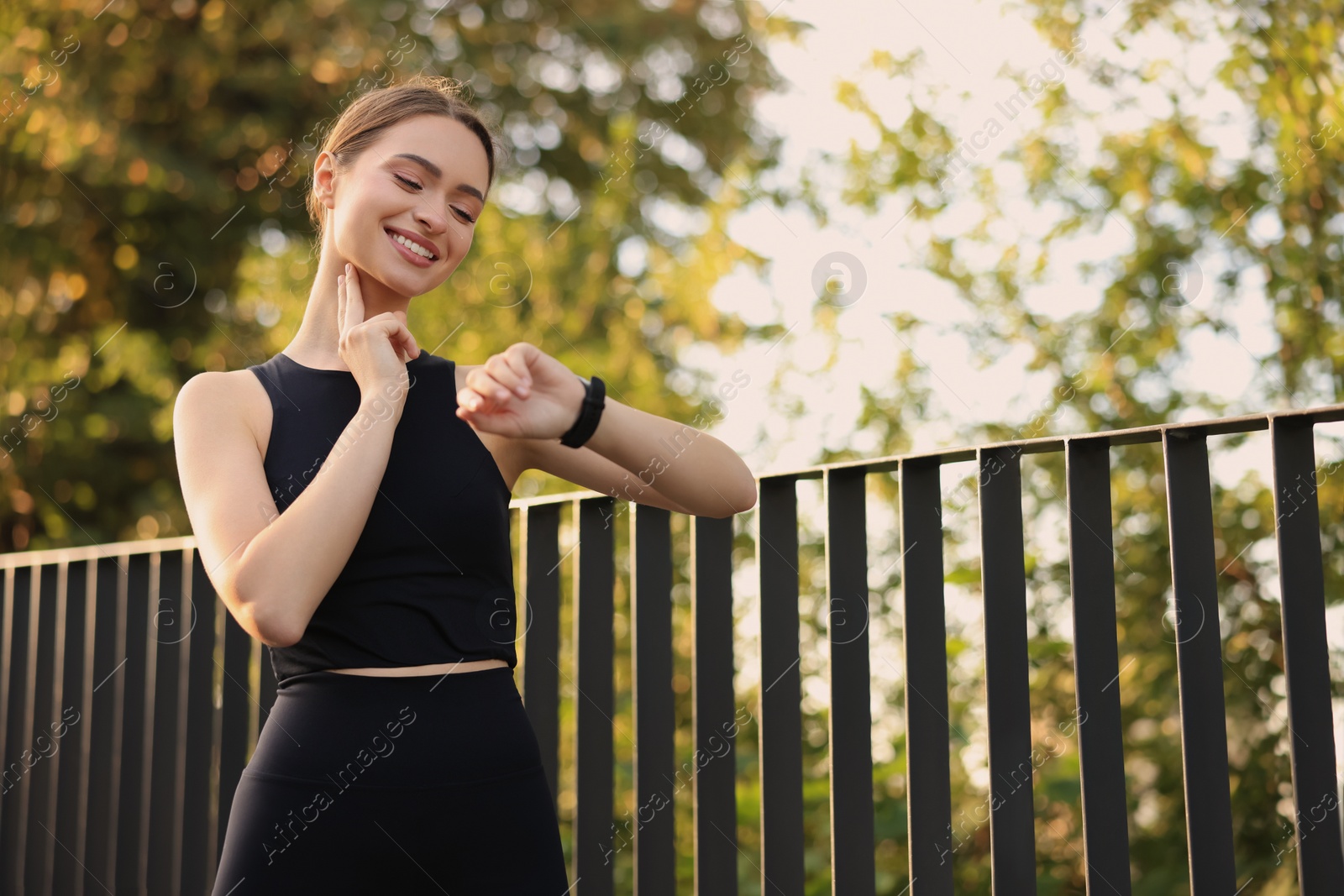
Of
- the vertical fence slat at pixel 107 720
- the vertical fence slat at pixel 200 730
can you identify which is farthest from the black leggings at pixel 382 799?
the vertical fence slat at pixel 107 720

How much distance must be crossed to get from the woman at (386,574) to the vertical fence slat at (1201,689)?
23.1 inches

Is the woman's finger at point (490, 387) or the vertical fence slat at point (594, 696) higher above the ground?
the woman's finger at point (490, 387)

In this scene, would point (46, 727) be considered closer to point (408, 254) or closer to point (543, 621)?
point (543, 621)

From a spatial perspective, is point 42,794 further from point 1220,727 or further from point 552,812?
point 1220,727

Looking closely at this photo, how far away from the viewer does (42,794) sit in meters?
3.14

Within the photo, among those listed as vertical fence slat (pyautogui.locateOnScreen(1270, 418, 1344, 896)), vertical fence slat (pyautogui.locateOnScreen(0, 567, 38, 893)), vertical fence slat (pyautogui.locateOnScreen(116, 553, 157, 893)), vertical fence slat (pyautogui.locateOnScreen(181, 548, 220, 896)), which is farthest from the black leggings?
vertical fence slat (pyautogui.locateOnScreen(0, 567, 38, 893))

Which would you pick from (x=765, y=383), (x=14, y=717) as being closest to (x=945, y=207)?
(x=765, y=383)

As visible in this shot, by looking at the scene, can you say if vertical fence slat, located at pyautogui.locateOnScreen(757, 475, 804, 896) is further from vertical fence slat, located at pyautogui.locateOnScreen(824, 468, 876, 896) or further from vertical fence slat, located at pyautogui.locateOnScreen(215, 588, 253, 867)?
vertical fence slat, located at pyautogui.locateOnScreen(215, 588, 253, 867)

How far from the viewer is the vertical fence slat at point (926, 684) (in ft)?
5.36

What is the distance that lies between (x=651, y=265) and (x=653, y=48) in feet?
5.45

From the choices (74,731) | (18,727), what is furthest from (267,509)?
(18,727)

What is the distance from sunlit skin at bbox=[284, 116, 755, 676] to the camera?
4.51 feet

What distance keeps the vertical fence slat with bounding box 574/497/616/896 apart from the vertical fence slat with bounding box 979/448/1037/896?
0.76 meters

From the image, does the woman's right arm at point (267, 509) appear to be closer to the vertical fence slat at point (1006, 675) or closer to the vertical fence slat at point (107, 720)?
the vertical fence slat at point (1006, 675)
